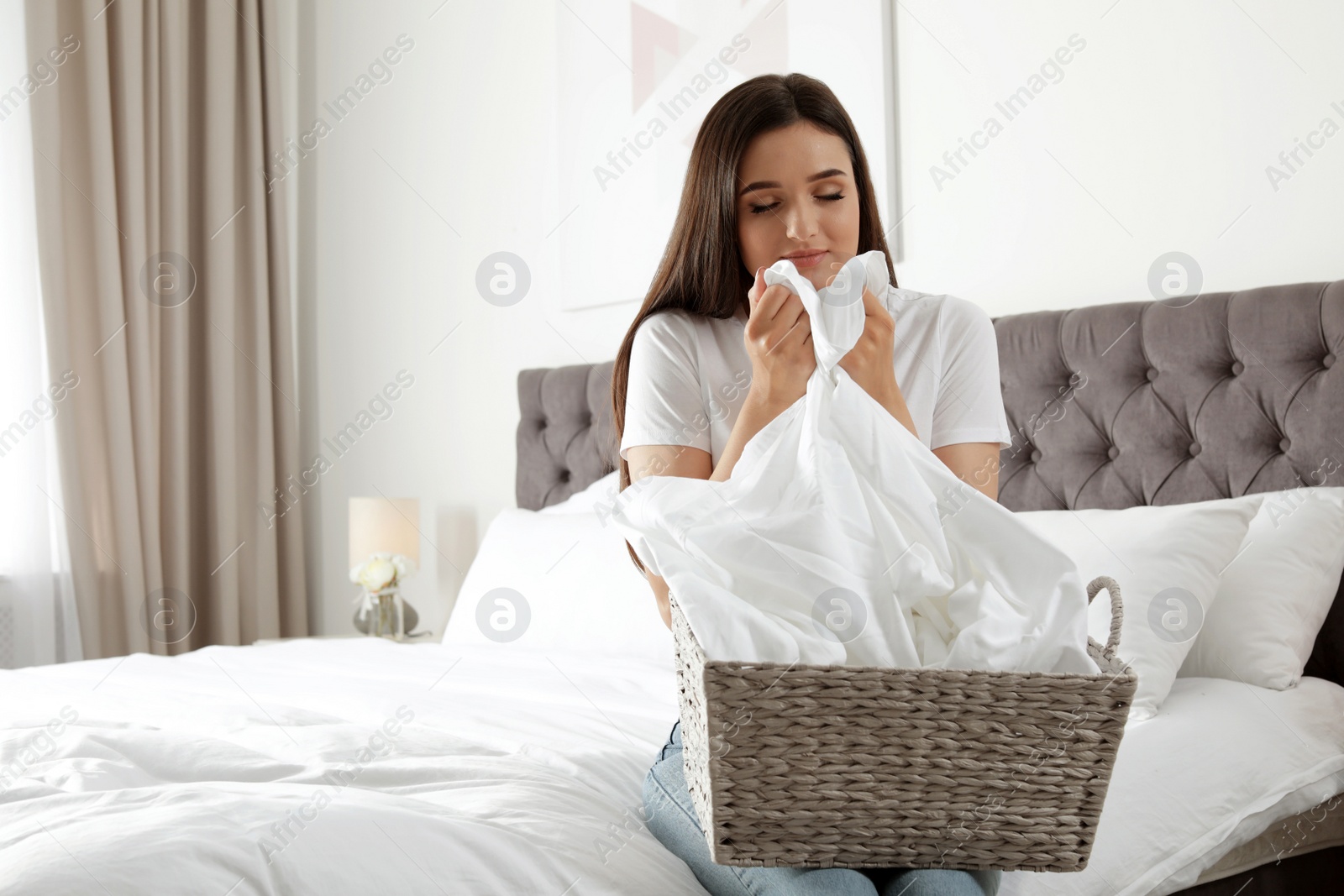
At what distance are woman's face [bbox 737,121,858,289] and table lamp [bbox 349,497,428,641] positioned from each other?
2032 mm

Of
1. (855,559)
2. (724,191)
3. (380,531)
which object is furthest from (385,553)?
(855,559)

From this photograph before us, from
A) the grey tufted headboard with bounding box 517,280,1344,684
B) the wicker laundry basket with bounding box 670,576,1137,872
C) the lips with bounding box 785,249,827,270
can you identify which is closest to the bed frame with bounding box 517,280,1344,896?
the grey tufted headboard with bounding box 517,280,1344,684

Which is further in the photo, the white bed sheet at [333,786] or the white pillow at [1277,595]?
the white pillow at [1277,595]

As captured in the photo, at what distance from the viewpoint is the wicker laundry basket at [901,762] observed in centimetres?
78

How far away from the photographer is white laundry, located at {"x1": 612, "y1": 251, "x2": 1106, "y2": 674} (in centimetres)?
85

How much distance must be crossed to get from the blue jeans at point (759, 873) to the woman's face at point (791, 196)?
1.88 ft

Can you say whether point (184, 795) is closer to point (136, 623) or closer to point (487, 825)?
point (487, 825)

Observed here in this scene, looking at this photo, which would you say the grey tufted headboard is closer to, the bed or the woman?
the bed

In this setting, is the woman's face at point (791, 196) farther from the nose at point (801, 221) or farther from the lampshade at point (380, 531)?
the lampshade at point (380, 531)

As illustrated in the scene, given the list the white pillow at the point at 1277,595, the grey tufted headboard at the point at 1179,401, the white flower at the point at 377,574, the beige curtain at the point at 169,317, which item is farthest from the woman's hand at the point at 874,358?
the beige curtain at the point at 169,317

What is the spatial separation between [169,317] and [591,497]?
165 cm

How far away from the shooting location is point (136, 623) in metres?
3.25

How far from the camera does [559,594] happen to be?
90.3 inches

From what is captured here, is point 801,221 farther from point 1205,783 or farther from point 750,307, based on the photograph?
point 1205,783
